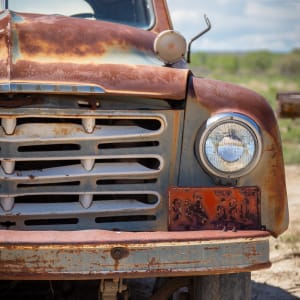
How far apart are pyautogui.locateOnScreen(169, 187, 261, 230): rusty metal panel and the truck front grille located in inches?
2.8

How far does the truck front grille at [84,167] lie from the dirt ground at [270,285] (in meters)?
0.61

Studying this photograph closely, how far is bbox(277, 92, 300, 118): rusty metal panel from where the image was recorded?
758cm

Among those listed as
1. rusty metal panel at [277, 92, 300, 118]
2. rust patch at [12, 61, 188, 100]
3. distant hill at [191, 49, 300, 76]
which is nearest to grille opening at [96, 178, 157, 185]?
rust patch at [12, 61, 188, 100]

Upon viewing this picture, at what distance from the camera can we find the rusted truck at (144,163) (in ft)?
9.53

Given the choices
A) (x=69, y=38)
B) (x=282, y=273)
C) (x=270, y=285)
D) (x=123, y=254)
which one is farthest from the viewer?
(x=282, y=273)

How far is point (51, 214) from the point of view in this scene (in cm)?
296

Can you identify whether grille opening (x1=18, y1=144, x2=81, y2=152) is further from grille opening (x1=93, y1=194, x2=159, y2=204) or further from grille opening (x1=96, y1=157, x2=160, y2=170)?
grille opening (x1=93, y1=194, x2=159, y2=204)

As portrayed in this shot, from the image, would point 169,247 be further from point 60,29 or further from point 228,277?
point 60,29

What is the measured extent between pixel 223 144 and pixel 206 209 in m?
0.29

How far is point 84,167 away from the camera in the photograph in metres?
2.98

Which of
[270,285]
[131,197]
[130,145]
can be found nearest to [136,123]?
[130,145]

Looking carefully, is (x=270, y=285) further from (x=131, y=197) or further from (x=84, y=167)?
(x=84, y=167)

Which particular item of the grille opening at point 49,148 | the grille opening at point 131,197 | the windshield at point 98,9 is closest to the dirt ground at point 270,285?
the grille opening at point 131,197

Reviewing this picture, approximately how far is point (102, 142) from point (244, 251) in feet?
2.46
